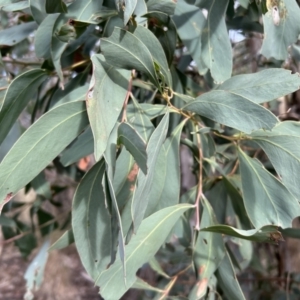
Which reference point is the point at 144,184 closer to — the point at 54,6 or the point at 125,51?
the point at 125,51

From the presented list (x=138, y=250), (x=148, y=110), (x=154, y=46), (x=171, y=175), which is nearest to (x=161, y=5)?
(x=154, y=46)

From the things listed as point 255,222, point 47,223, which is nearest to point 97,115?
point 255,222

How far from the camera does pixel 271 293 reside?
1499mm

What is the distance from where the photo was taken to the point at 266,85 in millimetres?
595

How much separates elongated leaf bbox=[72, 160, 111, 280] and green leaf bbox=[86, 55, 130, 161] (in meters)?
0.11

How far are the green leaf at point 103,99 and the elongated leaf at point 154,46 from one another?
0.18 feet

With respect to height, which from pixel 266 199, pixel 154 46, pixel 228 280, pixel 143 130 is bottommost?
pixel 228 280

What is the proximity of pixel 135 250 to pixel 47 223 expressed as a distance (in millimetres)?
785

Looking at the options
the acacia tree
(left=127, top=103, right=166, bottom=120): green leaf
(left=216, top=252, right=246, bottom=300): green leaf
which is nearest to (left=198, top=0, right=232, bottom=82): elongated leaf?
the acacia tree

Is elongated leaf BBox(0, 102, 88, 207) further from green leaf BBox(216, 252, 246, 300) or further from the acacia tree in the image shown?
green leaf BBox(216, 252, 246, 300)

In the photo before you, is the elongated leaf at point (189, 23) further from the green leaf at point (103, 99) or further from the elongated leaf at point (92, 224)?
the elongated leaf at point (92, 224)

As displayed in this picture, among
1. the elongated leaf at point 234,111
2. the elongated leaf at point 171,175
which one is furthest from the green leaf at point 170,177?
the elongated leaf at point 234,111

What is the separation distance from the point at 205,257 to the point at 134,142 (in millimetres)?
302

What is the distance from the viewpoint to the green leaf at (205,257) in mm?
709
